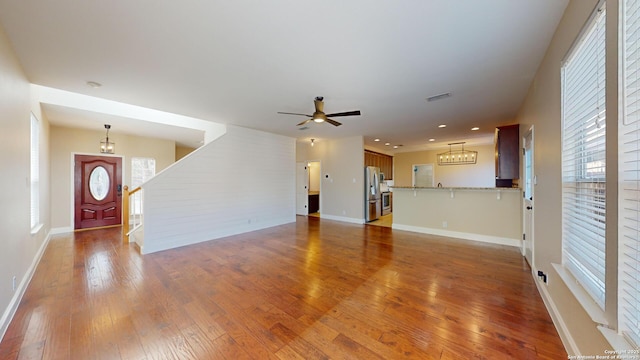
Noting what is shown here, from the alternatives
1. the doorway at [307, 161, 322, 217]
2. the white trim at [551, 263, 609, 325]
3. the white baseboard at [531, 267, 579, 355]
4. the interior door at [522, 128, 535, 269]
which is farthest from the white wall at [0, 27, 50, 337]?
the doorway at [307, 161, 322, 217]

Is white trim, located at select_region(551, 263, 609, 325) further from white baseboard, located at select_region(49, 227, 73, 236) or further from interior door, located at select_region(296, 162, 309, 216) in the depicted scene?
white baseboard, located at select_region(49, 227, 73, 236)

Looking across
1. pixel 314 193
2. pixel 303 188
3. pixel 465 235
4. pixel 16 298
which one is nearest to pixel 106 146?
pixel 16 298

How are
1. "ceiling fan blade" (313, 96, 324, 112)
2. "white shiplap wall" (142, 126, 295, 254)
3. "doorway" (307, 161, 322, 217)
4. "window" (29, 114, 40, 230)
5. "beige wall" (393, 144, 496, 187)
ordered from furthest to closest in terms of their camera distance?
1. "doorway" (307, 161, 322, 217)
2. "beige wall" (393, 144, 496, 187)
3. "white shiplap wall" (142, 126, 295, 254)
4. "window" (29, 114, 40, 230)
5. "ceiling fan blade" (313, 96, 324, 112)

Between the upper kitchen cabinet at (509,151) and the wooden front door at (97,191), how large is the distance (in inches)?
360

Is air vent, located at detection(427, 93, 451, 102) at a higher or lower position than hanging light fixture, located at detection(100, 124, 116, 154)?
higher

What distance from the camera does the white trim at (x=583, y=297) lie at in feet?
4.15

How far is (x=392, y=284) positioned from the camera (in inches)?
110

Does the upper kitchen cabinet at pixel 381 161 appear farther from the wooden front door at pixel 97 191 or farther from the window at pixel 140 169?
the wooden front door at pixel 97 191

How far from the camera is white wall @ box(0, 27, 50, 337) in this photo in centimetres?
204

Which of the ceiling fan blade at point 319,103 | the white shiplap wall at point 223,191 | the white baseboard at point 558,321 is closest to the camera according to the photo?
the white baseboard at point 558,321

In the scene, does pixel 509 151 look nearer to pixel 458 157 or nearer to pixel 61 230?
pixel 458 157

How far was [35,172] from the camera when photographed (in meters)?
3.71

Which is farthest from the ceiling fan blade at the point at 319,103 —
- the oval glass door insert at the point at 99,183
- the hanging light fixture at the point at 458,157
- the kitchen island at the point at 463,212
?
the hanging light fixture at the point at 458,157

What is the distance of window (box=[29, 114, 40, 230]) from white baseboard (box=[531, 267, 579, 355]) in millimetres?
6587
